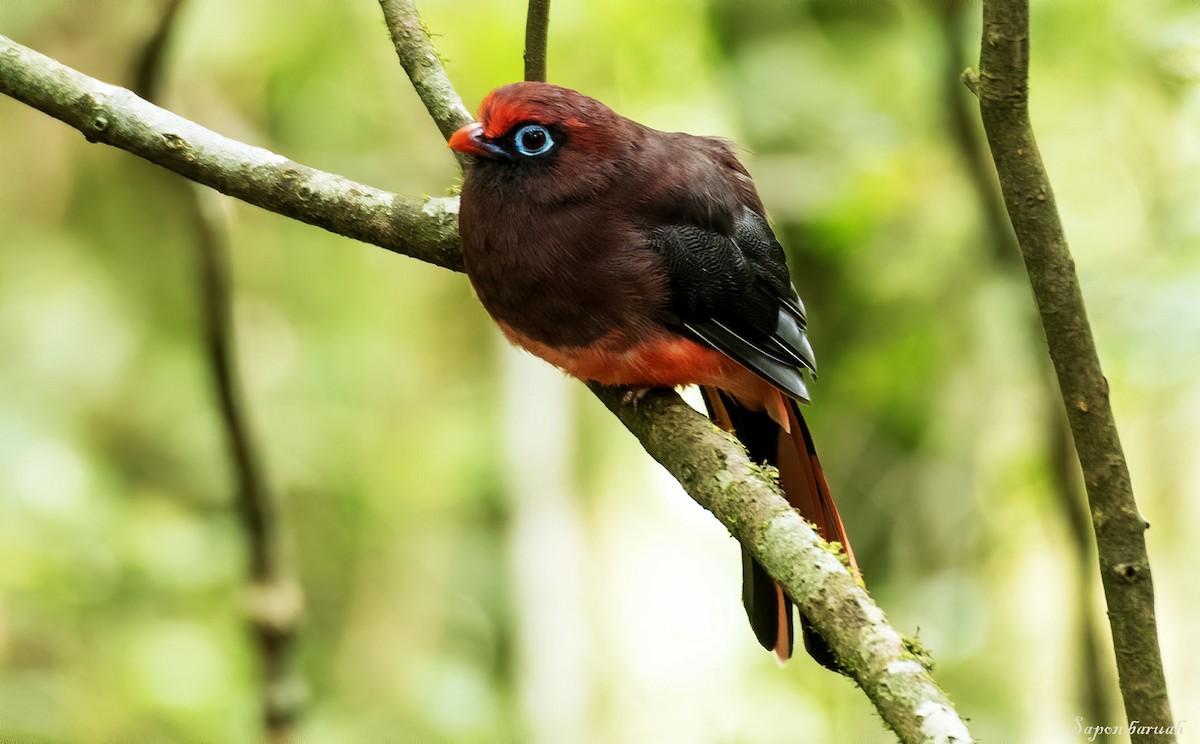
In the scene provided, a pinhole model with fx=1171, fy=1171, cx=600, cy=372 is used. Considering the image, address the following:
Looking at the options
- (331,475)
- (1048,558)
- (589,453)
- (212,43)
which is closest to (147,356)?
(331,475)

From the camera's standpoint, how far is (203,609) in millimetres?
5430

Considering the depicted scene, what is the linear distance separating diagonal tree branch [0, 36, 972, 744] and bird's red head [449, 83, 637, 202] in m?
0.21

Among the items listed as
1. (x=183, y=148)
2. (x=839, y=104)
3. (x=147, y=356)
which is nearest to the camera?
(x=183, y=148)

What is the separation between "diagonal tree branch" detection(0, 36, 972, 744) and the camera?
195 cm

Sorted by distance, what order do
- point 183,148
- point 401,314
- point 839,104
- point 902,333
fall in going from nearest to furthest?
point 183,148 → point 902,333 → point 839,104 → point 401,314

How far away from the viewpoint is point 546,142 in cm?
289

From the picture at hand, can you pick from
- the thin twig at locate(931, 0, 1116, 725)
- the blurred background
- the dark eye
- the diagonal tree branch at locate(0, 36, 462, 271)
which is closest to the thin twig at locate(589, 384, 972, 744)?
the dark eye

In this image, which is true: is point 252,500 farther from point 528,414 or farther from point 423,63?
point 423,63

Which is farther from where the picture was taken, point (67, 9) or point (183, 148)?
point (67, 9)

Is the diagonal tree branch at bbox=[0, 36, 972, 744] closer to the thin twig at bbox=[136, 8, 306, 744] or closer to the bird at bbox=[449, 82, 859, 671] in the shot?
the bird at bbox=[449, 82, 859, 671]

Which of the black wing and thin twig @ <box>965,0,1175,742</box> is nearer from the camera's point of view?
thin twig @ <box>965,0,1175,742</box>

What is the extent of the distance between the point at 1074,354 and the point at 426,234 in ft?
Result: 5.16

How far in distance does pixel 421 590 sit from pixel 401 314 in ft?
5.05

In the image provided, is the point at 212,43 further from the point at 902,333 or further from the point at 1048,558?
the point at 1048,558
